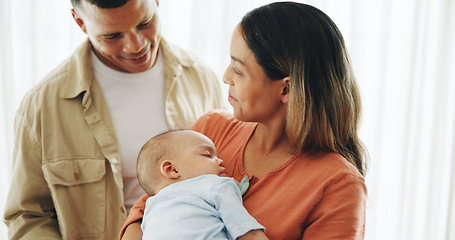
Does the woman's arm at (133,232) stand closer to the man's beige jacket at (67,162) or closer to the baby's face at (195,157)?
the baby's face at (195,157)

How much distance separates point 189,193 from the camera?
1.36 meters

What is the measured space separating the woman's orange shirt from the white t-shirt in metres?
0.75

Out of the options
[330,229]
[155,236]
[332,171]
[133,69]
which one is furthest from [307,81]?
[133,69]

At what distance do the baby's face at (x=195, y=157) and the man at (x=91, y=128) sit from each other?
1.83ft

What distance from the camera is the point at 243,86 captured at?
1.46 metres

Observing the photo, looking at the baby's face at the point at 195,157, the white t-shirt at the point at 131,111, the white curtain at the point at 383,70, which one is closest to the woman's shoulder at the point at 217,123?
the baby's face at the point at 195,157

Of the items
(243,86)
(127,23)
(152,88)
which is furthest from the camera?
(152,88)

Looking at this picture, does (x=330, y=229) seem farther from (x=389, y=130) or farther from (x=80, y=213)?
(x=389, y=130)

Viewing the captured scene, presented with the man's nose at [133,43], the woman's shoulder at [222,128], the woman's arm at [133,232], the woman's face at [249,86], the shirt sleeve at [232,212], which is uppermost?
the man's nose at [133,43]

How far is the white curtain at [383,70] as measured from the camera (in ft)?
8.16

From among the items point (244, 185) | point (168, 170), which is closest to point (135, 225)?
point (168, 170)

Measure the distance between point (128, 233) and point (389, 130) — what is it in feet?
5.79

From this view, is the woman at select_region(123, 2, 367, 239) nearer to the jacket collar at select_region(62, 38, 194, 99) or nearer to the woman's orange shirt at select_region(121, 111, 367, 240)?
the woman's orange shirt at select_region(121, 111, 367, 240)

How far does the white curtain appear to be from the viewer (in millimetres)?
2486
